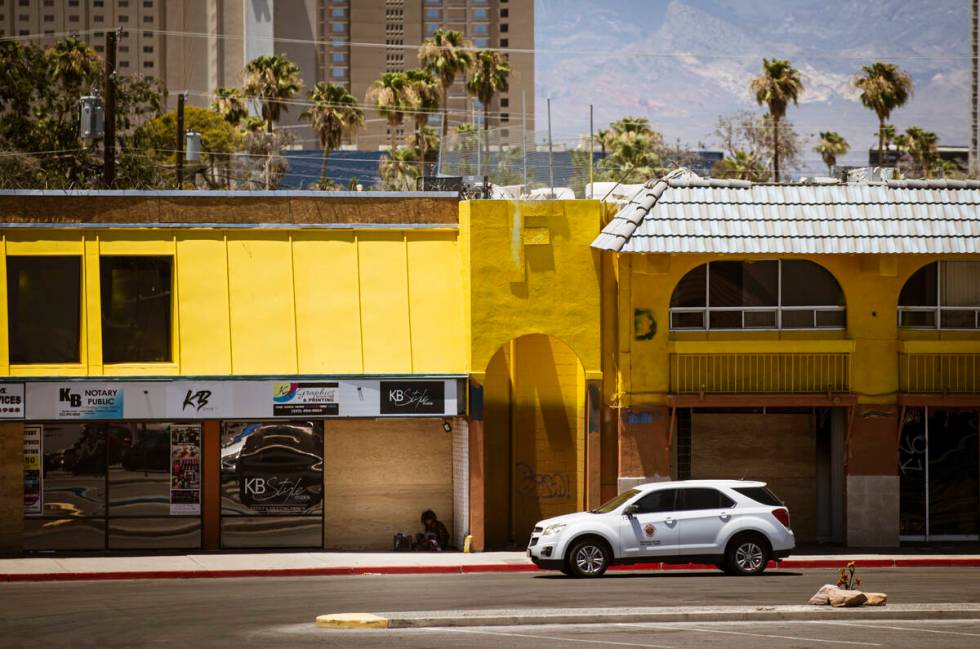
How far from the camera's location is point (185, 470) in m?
31.8

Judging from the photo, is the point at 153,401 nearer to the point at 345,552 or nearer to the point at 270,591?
the point at 345,552

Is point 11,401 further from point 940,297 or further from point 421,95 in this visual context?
point 421,95

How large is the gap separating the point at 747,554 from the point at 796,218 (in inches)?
341

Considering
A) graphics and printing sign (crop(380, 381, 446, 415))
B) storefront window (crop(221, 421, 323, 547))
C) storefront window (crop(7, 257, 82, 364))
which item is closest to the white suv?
graphics and printing sign (crop(380, 381, 446, 415))

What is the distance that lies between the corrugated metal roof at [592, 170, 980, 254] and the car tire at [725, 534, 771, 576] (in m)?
7.14

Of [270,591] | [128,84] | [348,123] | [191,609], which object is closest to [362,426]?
[270,591]

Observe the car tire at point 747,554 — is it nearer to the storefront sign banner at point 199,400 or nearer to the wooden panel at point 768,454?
the wooden panel at point 768,454

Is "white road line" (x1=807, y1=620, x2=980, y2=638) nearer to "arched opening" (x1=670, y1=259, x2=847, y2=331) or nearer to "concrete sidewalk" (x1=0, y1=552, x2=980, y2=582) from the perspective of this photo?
"concrete sidewalk" (x1=0, y1=552, x2=980, y2=582)

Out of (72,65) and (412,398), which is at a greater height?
(72,65)

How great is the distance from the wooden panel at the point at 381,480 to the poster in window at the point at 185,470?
2.84 m

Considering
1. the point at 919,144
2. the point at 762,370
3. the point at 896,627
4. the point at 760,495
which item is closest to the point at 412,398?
the point at 762,370

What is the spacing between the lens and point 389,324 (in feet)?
104

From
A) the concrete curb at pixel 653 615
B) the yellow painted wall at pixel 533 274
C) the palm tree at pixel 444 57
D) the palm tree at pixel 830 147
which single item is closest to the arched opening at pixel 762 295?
the yellow painted wall at pixel 533 274

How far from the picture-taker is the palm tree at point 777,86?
3937 inches
